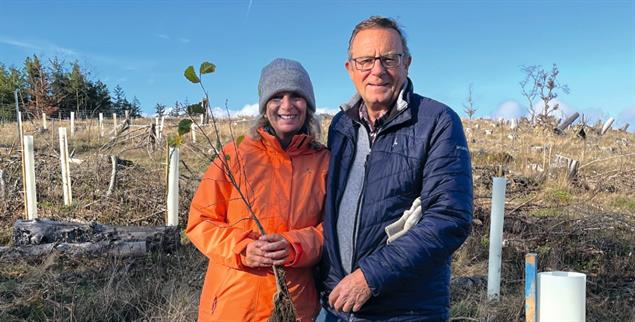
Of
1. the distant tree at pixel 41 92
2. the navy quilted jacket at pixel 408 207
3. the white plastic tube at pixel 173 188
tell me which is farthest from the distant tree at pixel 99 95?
the navy quilted jacket at pixel 408 207

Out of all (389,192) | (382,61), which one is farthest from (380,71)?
(389,192)

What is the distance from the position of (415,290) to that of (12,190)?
7.27 meters

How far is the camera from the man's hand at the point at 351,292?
1.69m

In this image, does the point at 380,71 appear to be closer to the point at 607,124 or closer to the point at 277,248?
the point at 277,248

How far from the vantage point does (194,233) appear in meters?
1.97

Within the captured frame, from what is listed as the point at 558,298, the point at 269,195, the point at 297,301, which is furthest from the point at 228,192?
the point at 558,298

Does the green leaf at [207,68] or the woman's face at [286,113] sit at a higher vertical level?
the green leaf at [207,68]

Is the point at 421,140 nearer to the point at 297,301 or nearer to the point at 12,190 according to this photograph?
the point at 297,301

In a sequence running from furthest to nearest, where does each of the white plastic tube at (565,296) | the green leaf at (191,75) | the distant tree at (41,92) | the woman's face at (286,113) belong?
the distant tree at (41,92)
the woman's face at (286,113)
the green leaf at (191,75)
the white plastic tube at (565,296)

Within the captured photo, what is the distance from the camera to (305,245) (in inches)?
74.0

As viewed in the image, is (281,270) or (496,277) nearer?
(281,270)

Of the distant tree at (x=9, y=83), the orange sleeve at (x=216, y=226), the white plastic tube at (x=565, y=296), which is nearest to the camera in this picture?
the white plastic tube at (x=565, y=296)

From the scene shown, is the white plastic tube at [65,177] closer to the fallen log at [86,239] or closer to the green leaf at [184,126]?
the fallen log at [86,239]

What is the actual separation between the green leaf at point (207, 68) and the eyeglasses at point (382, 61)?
0.55 metres
